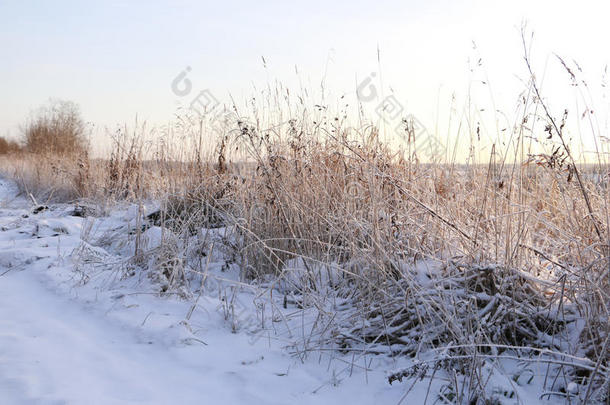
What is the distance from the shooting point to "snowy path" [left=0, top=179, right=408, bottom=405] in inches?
67.2

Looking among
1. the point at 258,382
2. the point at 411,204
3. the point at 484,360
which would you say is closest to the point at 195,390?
the point at 258,382

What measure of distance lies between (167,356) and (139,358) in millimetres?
112

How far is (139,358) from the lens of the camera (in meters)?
2.02

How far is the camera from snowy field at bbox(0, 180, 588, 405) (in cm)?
170

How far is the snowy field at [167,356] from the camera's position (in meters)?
1.70

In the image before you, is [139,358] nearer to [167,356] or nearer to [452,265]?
[167,356]

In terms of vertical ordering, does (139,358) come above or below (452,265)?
below

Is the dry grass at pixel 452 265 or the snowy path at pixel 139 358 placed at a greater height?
the dry grass at pixel 452 265

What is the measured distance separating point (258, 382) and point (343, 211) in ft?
4.25

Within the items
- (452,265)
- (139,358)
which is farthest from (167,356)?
(452,265)

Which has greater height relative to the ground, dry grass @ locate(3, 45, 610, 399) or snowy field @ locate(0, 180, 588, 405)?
dry grass @ locate(3, 45, 610, 399)

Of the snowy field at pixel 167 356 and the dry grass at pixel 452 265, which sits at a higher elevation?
the dry grass at pixel 452 265

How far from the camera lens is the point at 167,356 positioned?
207 cm

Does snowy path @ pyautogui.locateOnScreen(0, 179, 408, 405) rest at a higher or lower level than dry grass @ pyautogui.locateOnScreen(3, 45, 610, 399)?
lower
